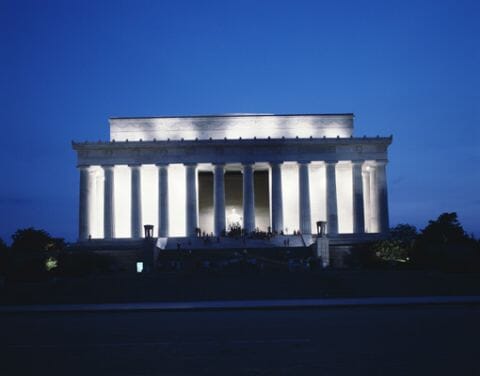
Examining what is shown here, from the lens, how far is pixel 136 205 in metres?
70.1

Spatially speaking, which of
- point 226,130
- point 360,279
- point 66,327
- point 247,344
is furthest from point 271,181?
point 247,344

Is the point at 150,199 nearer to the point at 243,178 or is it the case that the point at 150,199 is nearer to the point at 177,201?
the point at 177,201

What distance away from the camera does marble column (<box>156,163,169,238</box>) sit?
69625mm

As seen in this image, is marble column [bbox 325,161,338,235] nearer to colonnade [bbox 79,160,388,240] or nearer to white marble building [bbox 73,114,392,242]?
colonnade [bbox 79,160,388,240]

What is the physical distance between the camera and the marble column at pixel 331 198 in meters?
69.6

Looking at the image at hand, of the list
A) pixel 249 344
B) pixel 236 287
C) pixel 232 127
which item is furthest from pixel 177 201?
pixel 249 344

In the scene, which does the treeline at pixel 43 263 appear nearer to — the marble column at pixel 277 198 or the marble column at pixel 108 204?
the marble column at pixel 108 204

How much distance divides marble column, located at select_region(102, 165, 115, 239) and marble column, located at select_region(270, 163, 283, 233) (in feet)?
61.4

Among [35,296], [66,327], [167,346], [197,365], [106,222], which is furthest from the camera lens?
[106,222]

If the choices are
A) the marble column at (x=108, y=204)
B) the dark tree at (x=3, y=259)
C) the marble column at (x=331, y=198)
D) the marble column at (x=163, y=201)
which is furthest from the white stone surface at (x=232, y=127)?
the dark tree at (x=3, y=259)

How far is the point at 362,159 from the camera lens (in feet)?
232

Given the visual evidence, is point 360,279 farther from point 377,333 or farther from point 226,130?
point 226,130

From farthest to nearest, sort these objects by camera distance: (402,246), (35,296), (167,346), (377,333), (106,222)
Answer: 1. (106,222)
2. (402,246)
3. (35,296)
4. (377,333)
5. (167,346)

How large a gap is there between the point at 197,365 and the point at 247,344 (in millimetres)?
3273
